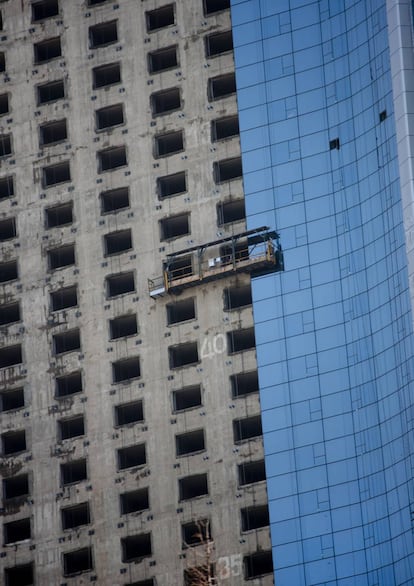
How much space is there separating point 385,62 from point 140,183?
14542 mm

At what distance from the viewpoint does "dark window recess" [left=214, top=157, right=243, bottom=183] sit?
98.6 m

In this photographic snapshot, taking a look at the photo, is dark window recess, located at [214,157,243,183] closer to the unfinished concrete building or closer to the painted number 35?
the unfinished concrete building

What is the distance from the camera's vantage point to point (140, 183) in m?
100

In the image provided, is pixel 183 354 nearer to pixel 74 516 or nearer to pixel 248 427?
pixel 248 427

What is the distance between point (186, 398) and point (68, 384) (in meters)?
6.85

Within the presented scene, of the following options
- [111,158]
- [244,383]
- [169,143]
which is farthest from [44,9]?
[244,383]

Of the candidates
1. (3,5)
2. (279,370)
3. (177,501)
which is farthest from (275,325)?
(3,5)

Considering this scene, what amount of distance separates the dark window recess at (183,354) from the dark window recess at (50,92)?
663 inches

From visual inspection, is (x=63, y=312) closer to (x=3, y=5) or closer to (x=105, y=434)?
(x=105, y=434)

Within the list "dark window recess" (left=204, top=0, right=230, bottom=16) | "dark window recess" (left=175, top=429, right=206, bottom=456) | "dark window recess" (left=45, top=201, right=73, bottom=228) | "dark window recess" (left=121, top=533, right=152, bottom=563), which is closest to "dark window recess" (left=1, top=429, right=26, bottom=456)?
"dark window recess" (left=121, top=533, right=152, bottom=563)

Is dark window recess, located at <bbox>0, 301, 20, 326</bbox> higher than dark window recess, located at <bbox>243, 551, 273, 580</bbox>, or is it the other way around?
dark window recess, located at <bbox>0, 301, 20, 326</bbox>

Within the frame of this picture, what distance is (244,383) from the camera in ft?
312

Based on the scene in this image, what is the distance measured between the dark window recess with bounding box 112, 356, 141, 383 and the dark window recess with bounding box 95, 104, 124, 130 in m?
13.4

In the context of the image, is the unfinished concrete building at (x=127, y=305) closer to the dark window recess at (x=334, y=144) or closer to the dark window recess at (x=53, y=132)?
the dark window recess at (x=53, y=132)
